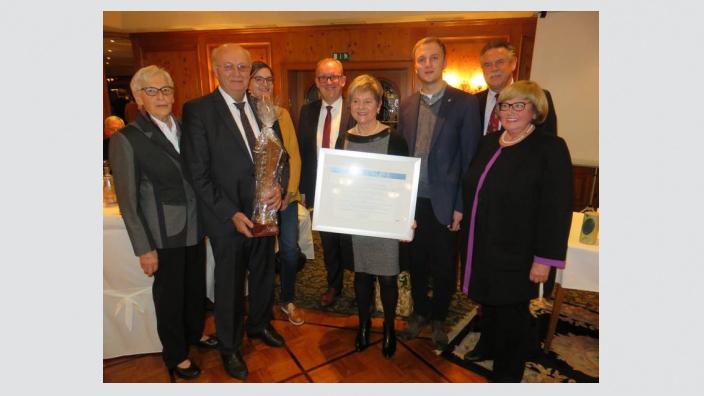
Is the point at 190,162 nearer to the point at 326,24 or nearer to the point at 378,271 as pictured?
the point at 378,271

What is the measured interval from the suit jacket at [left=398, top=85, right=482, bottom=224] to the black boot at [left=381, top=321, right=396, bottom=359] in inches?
35.5

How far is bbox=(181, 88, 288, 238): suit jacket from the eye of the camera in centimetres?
220

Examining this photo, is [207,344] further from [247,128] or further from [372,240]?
[247,128]

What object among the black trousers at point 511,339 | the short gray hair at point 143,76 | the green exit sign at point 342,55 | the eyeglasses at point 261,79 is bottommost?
the black trousers at point 511,339

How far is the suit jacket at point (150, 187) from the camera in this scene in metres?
2.07

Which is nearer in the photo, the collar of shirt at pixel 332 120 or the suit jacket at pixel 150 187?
the suit jacket at pixel 150 187

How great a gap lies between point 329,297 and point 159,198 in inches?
76.7

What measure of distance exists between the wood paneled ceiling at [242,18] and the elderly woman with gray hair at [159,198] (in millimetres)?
6091

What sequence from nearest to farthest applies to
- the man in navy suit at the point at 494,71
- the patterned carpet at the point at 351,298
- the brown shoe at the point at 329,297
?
1. the man in navy suit at the point at 494,71
2. the patterned carpet at the point at 351,298
3. the brown shoe at the point at 329,297

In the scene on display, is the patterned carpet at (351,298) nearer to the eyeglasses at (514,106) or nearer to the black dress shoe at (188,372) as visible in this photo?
the black dress shoe at (188,372)

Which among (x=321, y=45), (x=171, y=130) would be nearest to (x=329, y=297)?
(x=171, y=130)

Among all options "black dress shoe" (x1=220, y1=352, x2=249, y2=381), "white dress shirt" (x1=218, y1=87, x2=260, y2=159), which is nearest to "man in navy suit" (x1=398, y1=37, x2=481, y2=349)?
"white dress shirt" (x1=218, y1=87, x2=260, y2=159)

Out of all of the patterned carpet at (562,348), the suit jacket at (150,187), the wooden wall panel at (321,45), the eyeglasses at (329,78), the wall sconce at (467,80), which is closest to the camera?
the suit jacket at (150,187)

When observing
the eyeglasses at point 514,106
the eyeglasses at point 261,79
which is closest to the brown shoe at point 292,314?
the eyeglasses at point 261,79
